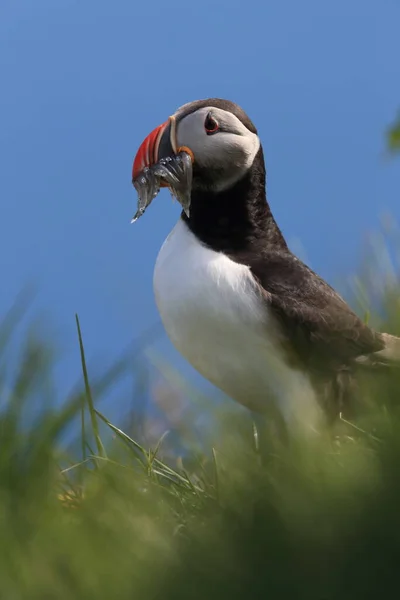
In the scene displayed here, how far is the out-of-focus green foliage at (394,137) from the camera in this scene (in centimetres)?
261

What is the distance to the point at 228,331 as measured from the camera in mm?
3545

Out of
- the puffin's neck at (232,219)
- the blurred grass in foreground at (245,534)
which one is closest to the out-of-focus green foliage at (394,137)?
the blurred grass in foreground at (245,534)

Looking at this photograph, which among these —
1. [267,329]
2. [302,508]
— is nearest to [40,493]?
[302,508]

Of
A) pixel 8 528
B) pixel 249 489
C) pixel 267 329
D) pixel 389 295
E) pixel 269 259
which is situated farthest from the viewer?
pixel 389 295

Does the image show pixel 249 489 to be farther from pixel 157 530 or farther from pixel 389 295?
pixel 389 295

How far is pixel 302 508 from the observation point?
143 centimetres

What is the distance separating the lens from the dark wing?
3.56 meters

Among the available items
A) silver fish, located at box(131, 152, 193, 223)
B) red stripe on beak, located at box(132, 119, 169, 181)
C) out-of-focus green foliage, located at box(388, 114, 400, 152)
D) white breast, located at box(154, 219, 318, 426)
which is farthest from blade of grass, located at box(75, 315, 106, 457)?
out-of-focus green foliage, located at box(388, 114, 400, 152)

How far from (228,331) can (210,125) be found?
→ 0.91 metres

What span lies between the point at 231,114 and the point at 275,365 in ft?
3.70

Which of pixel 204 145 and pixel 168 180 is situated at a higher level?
pixel 204 145

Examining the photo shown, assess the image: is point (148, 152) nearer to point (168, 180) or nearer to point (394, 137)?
point (168, 180)

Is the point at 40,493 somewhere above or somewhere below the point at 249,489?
below

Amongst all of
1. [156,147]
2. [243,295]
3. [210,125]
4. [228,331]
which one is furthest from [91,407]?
[210,125]
